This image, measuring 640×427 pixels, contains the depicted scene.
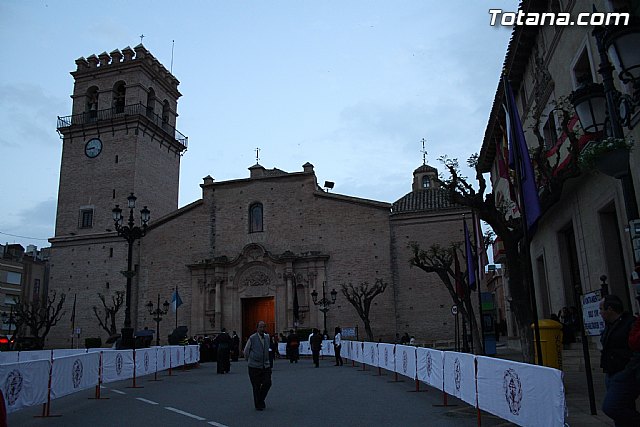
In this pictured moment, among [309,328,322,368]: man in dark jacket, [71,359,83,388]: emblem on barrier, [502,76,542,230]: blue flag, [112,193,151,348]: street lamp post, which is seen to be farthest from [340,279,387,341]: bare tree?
[502,76,542,230]: blue flag

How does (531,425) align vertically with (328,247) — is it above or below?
below

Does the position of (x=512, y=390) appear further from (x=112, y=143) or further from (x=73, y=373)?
(x=112, y=143)

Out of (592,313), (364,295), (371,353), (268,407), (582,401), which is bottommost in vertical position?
(268,407)

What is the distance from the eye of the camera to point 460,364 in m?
9.22

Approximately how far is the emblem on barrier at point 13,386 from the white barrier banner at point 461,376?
23.2 feet

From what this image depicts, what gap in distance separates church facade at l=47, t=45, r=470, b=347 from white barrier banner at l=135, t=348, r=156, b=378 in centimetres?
1906

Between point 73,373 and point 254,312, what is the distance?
2782cm

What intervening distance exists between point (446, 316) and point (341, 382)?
20.2m

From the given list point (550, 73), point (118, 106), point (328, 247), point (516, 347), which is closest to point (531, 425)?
point (550, 73)

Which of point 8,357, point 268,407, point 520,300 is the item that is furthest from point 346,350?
point 268,407

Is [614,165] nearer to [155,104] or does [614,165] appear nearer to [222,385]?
[222,385]

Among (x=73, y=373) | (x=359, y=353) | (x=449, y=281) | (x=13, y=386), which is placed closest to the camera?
(x=13, y=386)

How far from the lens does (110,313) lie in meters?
38.3

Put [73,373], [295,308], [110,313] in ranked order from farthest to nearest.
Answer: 1. [110,313]
2. [295,308]
3. [73,373]
